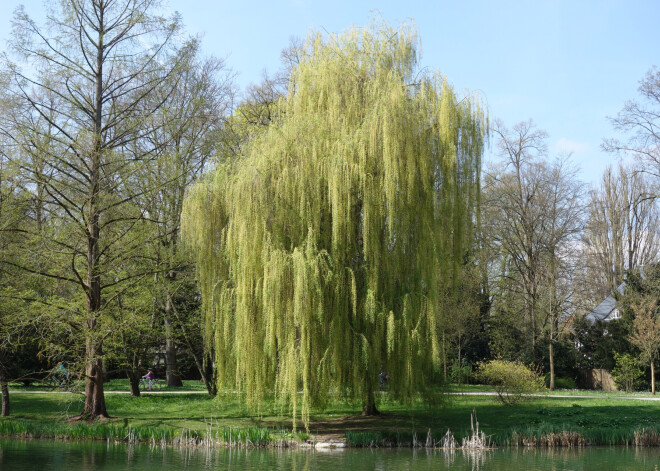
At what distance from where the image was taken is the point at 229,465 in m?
13.7

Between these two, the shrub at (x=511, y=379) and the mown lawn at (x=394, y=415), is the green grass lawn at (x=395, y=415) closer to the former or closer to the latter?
the mown lawn at (x=394, y=415)

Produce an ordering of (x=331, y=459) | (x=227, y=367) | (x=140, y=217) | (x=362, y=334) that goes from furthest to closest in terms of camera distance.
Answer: (x=140, y=217)
(x=227, y=367)
(x=362, y=334)
(x=331, y=459)

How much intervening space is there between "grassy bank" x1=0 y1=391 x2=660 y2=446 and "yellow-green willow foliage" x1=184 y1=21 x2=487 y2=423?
0.96 metres

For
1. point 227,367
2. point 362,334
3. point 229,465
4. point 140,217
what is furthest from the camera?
point 140,217

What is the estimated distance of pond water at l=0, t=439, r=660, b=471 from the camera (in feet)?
44.0

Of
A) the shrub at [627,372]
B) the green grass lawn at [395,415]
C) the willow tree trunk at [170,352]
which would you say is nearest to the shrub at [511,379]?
the green grass lawn at [395,415]

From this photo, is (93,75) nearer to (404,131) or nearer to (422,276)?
(404,131)

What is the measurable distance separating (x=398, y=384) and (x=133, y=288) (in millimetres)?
8382

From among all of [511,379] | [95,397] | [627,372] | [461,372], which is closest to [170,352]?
[95,397]

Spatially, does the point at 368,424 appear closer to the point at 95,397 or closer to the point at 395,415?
the point at 395,415

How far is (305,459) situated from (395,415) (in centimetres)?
480

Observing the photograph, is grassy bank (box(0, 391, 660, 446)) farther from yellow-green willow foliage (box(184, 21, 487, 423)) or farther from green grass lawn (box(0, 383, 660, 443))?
yellow-green willow foliage (box(184, 21, 487, 423))

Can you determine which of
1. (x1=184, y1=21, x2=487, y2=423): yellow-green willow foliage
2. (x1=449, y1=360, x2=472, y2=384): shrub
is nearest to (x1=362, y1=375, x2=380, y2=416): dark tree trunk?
(x1=184, y1=21, x2=487, y2=423): yellow-green willow foliage

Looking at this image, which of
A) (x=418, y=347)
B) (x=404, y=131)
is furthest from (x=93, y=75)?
(x=418, y=347)
